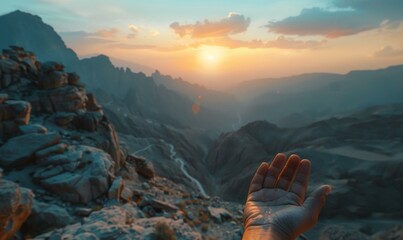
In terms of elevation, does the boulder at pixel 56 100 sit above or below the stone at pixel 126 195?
above

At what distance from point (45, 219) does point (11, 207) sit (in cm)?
392

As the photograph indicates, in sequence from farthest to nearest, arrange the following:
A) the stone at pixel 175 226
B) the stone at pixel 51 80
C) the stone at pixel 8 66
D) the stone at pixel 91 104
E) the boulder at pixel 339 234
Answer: the boulder at pixel 339 234 → the stone at pixel 91 104 → the stone at pixel 51 80 → the stone at pixel 8 66 → the stone at pixel 175 226

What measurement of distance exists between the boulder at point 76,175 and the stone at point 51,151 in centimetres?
34

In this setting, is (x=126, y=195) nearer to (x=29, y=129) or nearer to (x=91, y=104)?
(x=29, y=129)

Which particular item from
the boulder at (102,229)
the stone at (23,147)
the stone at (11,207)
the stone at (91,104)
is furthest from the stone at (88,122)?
the stone at (11,207)

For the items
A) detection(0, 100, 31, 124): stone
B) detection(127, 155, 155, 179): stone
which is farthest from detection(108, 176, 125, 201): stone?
detection(127, 155, 155, 179): stone

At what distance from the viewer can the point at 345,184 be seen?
56.0 meters

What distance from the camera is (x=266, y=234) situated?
4.85m

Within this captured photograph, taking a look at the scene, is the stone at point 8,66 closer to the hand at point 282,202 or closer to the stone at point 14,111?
the stone at point 14,111

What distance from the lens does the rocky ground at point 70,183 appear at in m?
10.9

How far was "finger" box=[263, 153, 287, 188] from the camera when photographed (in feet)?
20.9

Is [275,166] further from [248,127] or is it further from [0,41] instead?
[0,41]

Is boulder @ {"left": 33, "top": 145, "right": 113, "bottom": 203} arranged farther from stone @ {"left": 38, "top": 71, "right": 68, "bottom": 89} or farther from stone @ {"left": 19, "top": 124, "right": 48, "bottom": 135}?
stone @ {"left": 38, "top": 71, "right": 68, "bottom": 89}

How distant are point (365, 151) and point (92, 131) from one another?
67764mm
